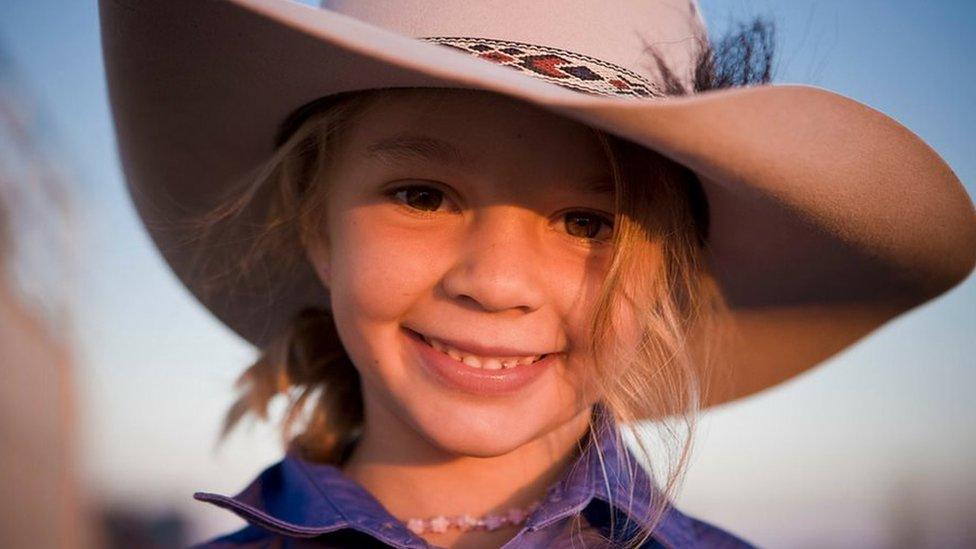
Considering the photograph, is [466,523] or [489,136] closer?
[489,136]

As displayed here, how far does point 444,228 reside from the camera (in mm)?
1521

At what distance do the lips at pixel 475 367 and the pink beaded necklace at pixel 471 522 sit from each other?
0.85 feet

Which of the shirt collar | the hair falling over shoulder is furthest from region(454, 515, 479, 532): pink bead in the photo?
the hair falling over shoulder

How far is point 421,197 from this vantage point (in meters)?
A: 1.56

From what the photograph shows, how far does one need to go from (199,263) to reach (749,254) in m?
1.19

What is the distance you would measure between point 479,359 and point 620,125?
1.73 feet

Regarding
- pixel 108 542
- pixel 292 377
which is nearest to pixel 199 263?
pixel 292 377

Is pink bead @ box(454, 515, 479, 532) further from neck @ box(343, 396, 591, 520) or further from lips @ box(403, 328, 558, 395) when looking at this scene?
lips @ box(403, 328, 558, 395)

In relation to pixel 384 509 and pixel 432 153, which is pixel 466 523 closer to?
pixel 384 509

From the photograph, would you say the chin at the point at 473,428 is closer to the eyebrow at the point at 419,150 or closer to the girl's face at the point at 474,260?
the girl's face at the point at 474,260

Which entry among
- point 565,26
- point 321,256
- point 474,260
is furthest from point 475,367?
point 565,26

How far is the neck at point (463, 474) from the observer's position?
5.56 ft

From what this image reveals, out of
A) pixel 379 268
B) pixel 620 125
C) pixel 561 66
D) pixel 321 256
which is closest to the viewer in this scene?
pixel 620 125

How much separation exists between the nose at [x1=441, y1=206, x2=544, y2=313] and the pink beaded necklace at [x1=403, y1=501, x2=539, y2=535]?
1.33ft
